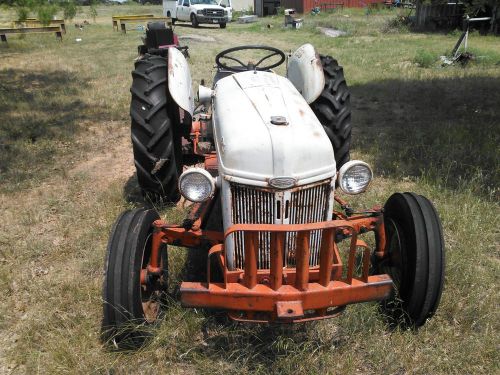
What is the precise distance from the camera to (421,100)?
23.3 ft

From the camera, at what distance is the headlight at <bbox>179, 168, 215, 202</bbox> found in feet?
7.92

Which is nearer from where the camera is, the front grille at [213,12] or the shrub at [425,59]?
the shrub at [425,59]

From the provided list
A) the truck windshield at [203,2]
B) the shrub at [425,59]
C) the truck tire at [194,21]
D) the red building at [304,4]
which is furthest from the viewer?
the red building at [304,4]

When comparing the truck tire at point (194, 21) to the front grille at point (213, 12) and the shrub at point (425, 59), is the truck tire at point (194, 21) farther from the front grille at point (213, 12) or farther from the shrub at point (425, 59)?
the shrub at point (425, 59)

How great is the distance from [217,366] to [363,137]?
401 centimetres

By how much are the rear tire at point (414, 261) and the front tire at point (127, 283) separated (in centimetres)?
145

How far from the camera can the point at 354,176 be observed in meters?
2.47

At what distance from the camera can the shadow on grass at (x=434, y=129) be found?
461 cm

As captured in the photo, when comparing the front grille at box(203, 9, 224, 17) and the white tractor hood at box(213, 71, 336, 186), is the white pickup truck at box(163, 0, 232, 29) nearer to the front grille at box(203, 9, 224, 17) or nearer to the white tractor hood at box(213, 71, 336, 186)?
the front grille at box(203, 9, 224, 17)

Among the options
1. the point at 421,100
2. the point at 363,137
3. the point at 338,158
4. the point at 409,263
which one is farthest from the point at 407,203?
the point at 421,100

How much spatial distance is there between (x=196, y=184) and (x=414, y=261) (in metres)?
1.26

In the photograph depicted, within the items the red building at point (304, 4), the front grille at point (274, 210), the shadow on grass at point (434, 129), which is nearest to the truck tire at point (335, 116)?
the shadow on grass at point (434, 129)

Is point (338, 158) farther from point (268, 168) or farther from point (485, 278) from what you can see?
point (268, 168)

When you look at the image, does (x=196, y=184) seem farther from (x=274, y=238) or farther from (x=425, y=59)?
(x=425, y=59)
